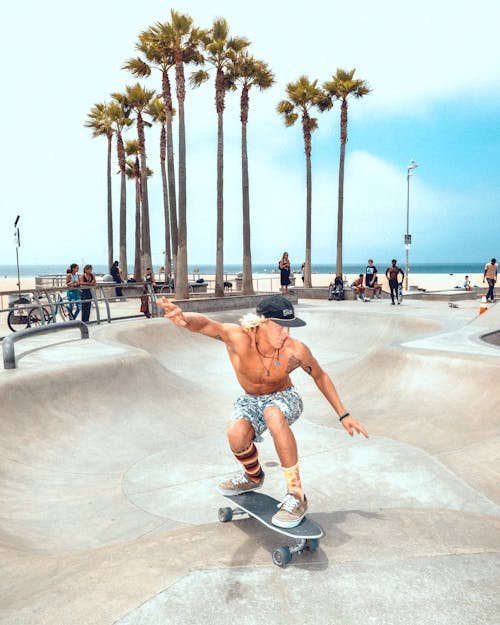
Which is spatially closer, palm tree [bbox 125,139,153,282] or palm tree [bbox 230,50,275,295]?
palm tree [bbox 230,50,275,295]

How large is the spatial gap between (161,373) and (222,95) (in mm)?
18495

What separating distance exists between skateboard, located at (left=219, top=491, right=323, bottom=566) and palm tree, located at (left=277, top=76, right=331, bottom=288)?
24910mm

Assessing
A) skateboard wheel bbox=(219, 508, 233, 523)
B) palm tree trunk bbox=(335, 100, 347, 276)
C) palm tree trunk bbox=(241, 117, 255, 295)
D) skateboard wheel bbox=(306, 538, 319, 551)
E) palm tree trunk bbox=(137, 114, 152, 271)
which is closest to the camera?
skateboard wheel bbox=(306, 538, 319, 551)

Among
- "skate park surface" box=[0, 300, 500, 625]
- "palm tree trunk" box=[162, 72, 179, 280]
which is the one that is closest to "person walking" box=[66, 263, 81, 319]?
"skate park surface" box=[0, 300, 500, 625]

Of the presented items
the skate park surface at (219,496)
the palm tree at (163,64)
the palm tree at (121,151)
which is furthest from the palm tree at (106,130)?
the skate park surface at (219,496)

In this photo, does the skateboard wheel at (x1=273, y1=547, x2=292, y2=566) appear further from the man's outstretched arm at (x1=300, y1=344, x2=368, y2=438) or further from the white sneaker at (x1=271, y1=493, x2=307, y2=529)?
the man's outstretched arm at (x1=300, y1=344, x2=368, y2=438)

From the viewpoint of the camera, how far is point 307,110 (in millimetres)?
30203

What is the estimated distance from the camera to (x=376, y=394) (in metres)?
9.05

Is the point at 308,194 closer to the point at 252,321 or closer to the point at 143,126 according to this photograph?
the point at 143,126

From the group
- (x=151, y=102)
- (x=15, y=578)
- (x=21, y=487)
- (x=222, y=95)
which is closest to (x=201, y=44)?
(x=222, y=95)

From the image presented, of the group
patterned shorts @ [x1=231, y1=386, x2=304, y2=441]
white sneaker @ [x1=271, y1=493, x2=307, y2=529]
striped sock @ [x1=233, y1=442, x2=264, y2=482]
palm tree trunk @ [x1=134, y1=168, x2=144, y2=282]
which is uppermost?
palm tree trunk @ [x1=134, y1=168, x2=144, y2=282]

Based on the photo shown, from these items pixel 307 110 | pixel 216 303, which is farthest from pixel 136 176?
pixel 216 303

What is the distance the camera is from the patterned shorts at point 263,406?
3775 millimetres

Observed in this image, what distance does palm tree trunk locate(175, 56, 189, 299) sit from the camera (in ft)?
67.3
